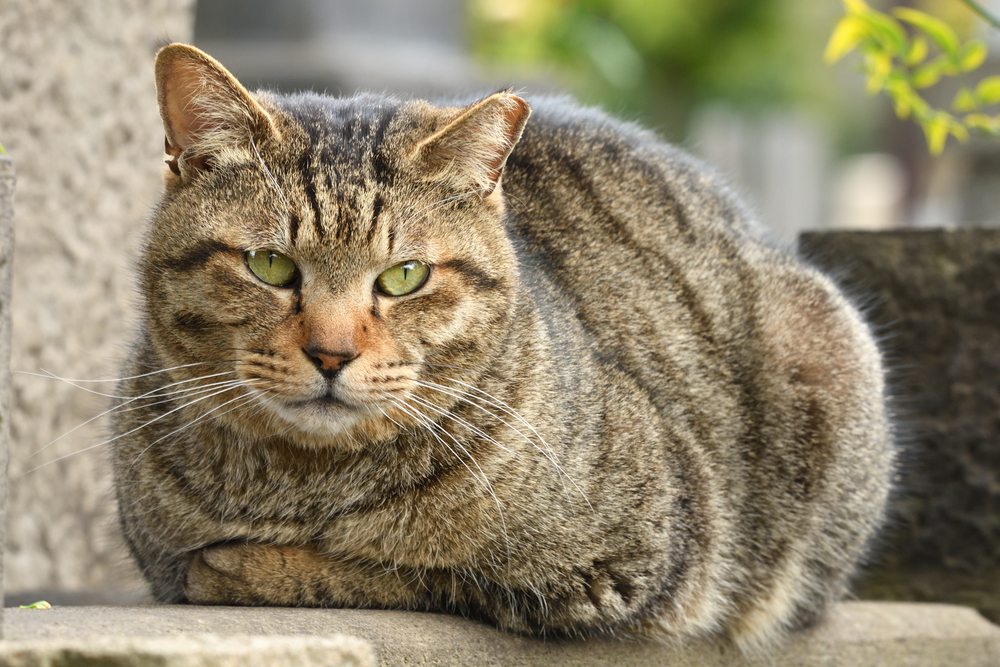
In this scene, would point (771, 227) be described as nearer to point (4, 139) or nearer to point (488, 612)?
point (488, 612)

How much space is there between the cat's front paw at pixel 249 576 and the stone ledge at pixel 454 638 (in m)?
0.08

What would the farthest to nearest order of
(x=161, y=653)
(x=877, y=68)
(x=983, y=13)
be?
(x=877, y=68) < (x=983, y=13) < (x=161, y=653)

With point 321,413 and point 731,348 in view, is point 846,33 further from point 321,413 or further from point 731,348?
point 321,413

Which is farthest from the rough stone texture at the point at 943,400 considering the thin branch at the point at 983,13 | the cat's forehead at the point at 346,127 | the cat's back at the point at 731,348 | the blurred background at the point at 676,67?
the blurred background at the point at 676,67

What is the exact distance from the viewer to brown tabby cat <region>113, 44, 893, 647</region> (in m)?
2.35

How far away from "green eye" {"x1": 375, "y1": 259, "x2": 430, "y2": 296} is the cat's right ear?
16.3 inches

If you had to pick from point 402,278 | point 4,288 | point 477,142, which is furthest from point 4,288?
point 477,142

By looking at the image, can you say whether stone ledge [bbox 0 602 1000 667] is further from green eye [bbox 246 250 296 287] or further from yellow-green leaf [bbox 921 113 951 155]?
yellow-green leaf [bbox 921 113 951 155]

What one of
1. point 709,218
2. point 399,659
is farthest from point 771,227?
point 399,659

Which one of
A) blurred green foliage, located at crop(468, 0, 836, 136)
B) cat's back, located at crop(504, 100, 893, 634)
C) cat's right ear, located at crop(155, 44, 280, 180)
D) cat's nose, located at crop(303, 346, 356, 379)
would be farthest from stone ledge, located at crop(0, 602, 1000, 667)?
blurred green foliage, located at crop(468, 0, 836, 136)

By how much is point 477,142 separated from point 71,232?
7.04 ft

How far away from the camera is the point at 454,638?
8.31 feet

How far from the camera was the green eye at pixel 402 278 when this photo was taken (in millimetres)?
2393

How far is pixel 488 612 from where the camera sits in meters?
2.67
